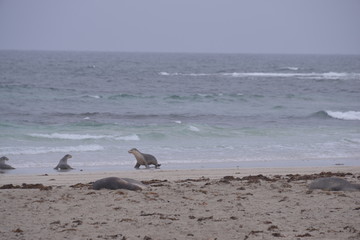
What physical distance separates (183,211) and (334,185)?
2.85 m

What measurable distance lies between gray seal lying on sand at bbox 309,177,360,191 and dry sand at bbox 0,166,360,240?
0.71 ft

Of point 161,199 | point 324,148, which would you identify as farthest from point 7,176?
point 324,148

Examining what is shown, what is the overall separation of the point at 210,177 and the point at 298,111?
1727 centimetres

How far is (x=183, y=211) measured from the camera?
7438 mm

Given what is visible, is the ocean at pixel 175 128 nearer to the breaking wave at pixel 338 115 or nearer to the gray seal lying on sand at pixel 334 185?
the breaking wave at pixel 338 115

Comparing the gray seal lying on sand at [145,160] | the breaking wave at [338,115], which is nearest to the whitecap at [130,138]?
the gray seal lying on sand at [145,160]

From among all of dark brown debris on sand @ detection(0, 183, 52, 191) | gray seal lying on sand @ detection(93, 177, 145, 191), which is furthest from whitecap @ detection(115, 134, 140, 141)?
gray seal lying on sand @ detection(93, 177, 145, 191)

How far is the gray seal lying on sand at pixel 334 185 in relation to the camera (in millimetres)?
8891

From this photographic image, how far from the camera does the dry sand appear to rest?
636cm

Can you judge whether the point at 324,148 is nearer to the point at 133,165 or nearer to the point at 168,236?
the point at 133,165

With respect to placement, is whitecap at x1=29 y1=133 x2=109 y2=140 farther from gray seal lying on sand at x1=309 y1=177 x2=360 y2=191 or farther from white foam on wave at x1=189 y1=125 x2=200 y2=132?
gray seal lying on sand at x1=309 y1=177 x2=360 y2=191

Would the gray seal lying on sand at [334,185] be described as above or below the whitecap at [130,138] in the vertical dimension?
below

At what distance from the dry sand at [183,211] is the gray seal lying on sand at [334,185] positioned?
22 cm

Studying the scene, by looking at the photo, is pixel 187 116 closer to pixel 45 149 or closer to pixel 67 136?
pixel 67 136
